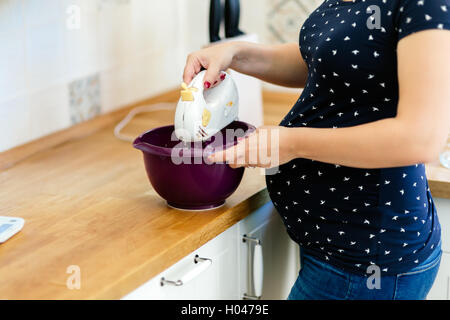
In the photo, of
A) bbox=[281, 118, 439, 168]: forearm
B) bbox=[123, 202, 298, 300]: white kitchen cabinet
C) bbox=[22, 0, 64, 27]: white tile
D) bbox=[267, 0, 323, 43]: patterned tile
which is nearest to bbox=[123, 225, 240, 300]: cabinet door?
bbox=[123, 202, 298, 300]: white kitchen cabinet

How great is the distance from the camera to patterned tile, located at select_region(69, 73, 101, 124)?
1.81 m

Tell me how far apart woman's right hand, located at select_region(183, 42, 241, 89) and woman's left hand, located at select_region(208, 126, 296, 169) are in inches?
7.3

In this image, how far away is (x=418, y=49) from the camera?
37.1 inches

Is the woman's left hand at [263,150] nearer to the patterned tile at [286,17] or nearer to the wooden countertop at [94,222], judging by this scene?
the wooden countertop at [94,222]

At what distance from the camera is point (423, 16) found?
958 mm

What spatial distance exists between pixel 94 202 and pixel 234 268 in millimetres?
312

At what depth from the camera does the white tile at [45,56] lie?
1.64 meters

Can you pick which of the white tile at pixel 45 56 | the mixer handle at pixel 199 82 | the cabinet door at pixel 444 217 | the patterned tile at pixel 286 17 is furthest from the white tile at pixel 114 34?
the cabinet door at pixel 444 217

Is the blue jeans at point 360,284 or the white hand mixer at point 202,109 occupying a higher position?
the white hand mixer at point 202,109

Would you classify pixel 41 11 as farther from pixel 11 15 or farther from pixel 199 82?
pixel 199 82

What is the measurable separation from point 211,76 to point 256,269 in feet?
1.37

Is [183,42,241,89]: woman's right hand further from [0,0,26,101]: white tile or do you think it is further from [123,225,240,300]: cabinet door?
[0,0,26,101]: white tile
